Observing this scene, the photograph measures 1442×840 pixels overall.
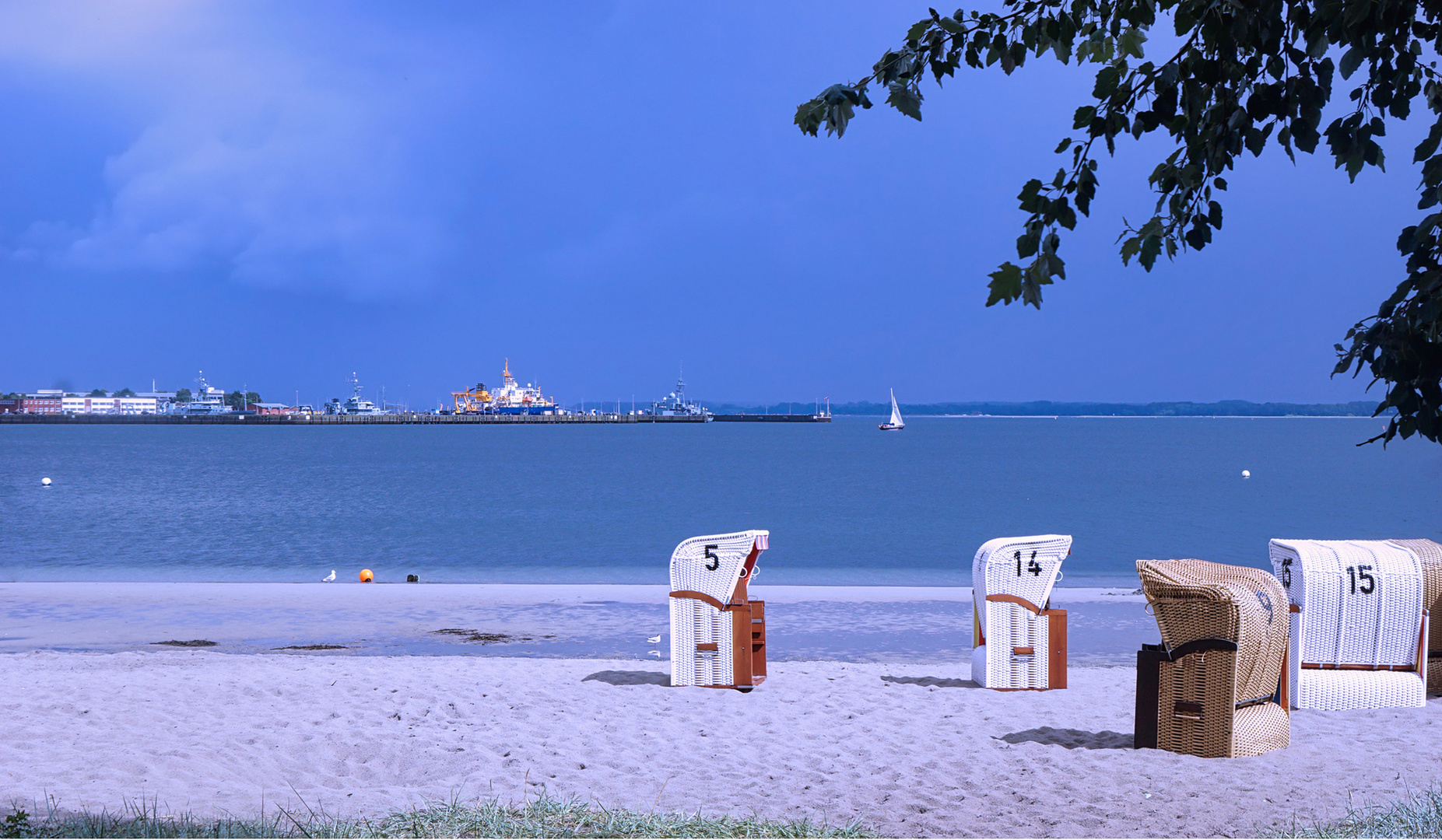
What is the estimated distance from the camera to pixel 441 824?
4.92 m

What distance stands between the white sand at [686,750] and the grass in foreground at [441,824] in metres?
0.40

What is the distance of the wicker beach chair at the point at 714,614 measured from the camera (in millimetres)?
8688

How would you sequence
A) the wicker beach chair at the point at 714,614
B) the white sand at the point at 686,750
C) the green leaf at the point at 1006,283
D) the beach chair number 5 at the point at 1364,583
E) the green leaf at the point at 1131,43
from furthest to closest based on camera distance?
the wicker beach chair at the point at 714,614
the beach chair number 5 at the point at 1364,583
the white sand at the point at 686,750
the green leaf at the point at 1131,43
the green leaf at the point at 1006,283

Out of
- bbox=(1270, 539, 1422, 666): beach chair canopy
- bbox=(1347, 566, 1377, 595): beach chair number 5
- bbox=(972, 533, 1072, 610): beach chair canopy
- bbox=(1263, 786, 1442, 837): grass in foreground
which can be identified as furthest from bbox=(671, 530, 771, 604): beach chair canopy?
bbox=(1263, 786, 1442, 837): grass in foreground

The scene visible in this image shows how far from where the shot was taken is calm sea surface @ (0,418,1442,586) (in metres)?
28.5

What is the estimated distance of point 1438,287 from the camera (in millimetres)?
2785

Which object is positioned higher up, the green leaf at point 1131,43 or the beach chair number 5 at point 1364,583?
the green leaf at point 1131,43

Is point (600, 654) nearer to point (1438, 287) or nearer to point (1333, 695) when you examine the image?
point (1333, 695)

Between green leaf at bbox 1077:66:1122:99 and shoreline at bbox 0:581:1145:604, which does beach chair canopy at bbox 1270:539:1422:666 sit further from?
shoreline at bbox 0:581:1145:604

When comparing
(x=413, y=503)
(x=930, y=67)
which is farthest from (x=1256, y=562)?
(x=413, y=503)

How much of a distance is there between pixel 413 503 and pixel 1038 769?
45126 mm

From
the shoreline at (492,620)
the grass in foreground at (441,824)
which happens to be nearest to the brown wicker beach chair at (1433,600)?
the shoreline at (492,620)

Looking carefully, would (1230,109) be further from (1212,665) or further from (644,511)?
(644,511)

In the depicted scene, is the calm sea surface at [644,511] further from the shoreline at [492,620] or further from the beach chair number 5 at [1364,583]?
the beach chair number 5 at [1364,583]
